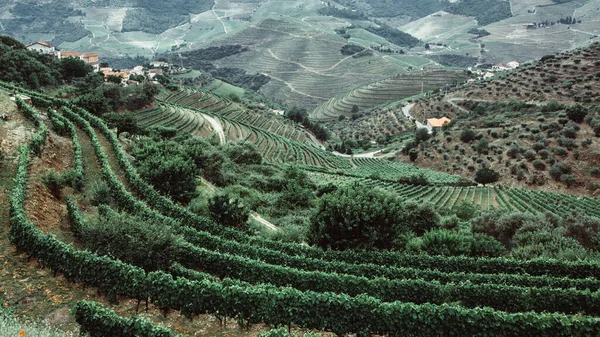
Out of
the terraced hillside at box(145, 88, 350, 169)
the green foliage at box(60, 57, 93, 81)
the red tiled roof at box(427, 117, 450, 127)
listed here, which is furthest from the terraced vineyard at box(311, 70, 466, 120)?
the green foliage at box(60, 57, 93, 81)

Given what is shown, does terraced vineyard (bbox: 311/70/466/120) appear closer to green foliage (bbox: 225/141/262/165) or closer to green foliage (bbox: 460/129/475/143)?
green foliage (bbox: 460/129/475/143)

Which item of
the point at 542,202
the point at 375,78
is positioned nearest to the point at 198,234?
the point at 542,202

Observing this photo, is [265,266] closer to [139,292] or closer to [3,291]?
[139,292]

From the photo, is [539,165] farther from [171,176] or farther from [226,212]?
[171,176]

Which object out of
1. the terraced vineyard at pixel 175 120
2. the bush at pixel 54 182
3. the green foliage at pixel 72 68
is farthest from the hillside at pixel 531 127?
the green foliage at pixel 72 68

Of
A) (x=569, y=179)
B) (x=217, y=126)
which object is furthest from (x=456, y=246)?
(x=217, y=126)

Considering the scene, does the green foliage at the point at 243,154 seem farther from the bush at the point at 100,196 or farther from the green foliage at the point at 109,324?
the green foliage at the point at 109,324
